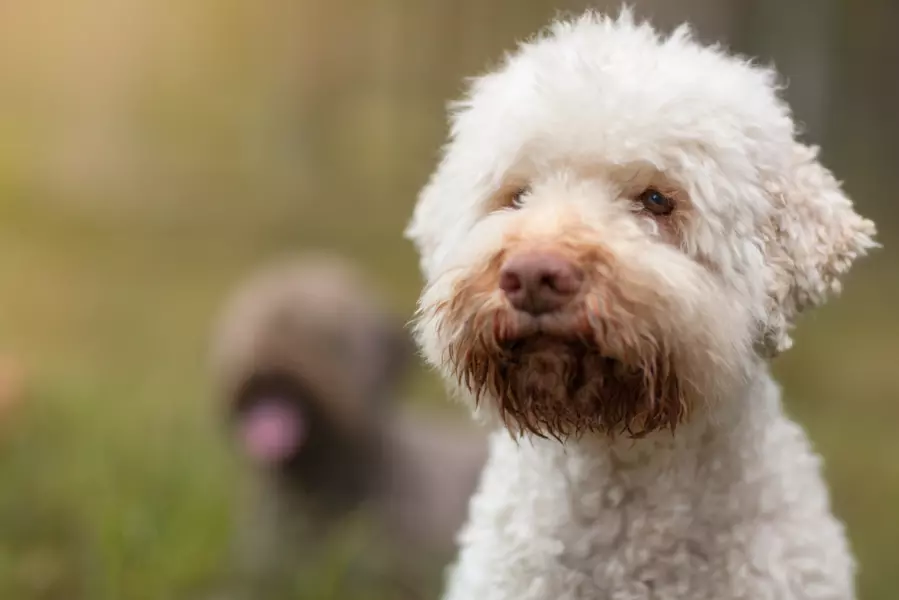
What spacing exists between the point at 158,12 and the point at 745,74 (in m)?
0.92

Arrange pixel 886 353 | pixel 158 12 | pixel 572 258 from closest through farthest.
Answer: pixel 572 258, pixel 158 12, pixel 886 353

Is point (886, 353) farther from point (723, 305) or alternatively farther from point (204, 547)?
point (204, 547)

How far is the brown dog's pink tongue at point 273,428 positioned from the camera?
1.51 meters

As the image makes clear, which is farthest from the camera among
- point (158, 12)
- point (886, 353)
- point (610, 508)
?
point (886, 353)

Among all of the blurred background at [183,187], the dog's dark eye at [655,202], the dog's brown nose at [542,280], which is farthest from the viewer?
the blurred background at [183,187]

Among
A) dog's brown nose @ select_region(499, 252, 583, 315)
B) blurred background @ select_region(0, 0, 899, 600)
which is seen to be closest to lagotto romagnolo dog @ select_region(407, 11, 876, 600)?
dog's brown nose @ select_region(499, 252, 583, 315)

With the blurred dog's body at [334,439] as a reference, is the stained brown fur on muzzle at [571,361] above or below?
above

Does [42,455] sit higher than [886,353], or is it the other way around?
[886,353]

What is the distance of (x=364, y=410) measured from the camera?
1.54 meters

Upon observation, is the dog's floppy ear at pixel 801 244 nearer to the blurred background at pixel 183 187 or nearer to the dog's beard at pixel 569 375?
the dog's beard at pixel 569 375

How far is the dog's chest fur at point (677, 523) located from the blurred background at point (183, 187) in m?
0.65

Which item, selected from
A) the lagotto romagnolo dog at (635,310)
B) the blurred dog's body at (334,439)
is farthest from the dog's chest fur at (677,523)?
the blurred dog's body at (334,439)

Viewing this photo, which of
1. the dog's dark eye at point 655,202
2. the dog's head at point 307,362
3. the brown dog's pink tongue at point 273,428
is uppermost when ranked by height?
the dog's dark eye at point 655,202

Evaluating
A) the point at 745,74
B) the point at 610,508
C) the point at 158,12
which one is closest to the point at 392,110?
the point at 158,12
